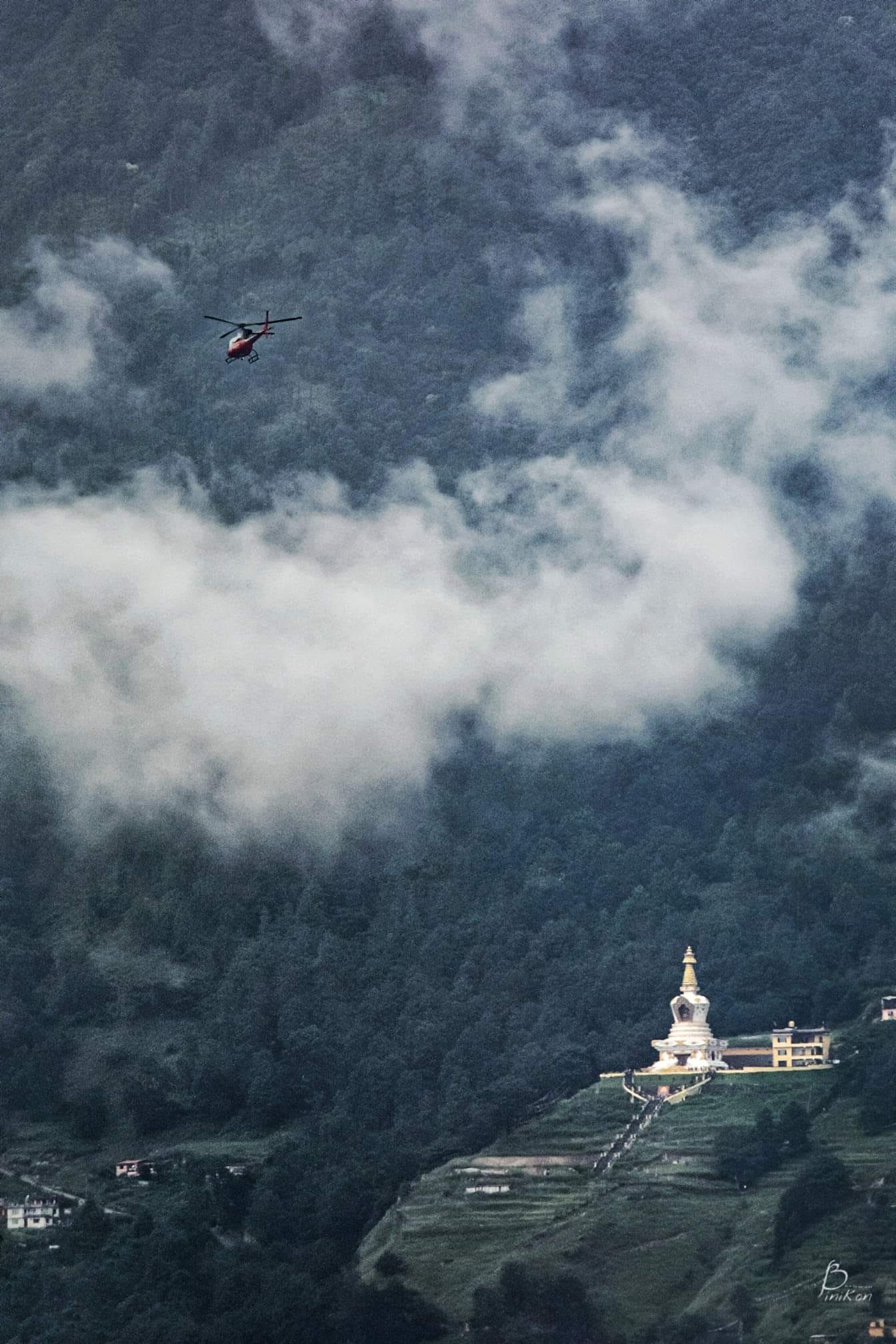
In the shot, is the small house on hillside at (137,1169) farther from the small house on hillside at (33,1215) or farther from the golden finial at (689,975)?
the golden finial at (689,975)

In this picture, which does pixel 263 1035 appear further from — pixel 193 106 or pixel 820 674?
pixel 193 106

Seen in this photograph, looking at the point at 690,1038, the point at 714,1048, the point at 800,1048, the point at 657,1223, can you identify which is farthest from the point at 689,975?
the point at 657,1223

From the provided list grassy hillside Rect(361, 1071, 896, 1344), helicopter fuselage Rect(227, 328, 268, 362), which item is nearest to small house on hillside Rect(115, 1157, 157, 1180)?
grassy hillside Rect(361, 1071, 896, 1344)

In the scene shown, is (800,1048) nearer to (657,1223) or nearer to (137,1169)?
(657,1223)

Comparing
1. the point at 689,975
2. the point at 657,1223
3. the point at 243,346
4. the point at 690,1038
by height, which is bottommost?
the point at 657,1223

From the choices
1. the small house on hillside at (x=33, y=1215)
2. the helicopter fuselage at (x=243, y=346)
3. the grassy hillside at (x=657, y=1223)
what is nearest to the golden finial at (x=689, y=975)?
the grassy hillside at (x=657, y=1223)

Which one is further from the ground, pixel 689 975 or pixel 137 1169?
pixel 689 975

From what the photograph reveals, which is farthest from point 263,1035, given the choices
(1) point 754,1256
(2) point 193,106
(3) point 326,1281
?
(2) point 193,106

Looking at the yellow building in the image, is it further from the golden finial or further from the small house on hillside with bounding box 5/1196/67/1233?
the small house on hillside with bounding box 5/1196/67/1233
